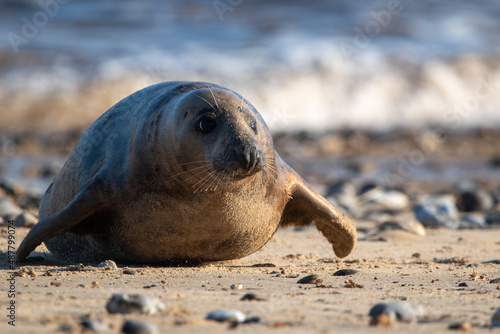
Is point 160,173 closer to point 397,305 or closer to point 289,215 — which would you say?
point 289,215

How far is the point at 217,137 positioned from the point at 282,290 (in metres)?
0.95

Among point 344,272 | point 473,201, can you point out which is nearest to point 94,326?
point 344,272

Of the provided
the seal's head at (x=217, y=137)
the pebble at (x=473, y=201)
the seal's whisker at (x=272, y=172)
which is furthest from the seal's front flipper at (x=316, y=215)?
the pebble at (x=473, y=201)

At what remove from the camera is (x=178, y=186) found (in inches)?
177

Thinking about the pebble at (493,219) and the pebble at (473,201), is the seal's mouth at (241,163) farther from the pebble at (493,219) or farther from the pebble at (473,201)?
the pebble at (473,201)

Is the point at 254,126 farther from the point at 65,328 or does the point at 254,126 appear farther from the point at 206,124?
the point at 65,328

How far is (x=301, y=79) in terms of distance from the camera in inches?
830

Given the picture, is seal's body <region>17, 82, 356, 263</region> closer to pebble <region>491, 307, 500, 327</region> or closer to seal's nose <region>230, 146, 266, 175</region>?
seal's nose <region>230, 146, 266, 175</region>

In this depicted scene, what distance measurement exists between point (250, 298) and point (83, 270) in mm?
1342

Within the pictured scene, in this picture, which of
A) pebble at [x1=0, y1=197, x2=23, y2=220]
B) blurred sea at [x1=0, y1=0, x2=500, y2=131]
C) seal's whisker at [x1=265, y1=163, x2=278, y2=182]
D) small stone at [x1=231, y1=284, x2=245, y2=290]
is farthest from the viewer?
blurred sea at [x1=0, y1=0, x2=500, y2=131]

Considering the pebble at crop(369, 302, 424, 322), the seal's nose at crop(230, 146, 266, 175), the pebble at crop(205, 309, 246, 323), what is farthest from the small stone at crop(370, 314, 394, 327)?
the seal's nose at crop(230, 146, 266, 175)

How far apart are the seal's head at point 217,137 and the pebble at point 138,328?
1.49 m

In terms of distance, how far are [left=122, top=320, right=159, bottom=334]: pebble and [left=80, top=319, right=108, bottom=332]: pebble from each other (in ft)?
0.26

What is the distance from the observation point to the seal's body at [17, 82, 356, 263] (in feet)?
14.2
